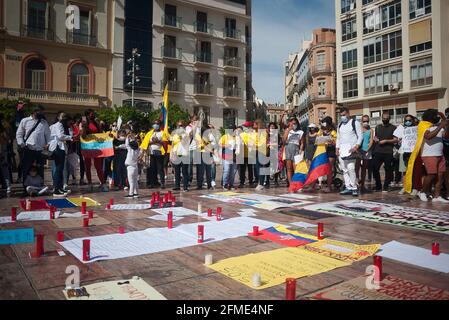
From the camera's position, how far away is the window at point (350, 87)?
139 ft

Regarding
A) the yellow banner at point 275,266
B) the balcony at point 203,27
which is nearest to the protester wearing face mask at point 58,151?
the yellow banner at point 275,266

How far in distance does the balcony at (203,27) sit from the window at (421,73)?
20.8 metres

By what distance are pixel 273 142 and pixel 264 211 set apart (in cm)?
483

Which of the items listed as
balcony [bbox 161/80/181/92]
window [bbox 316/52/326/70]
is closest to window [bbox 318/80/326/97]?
window [bbox 316/52/326/70]

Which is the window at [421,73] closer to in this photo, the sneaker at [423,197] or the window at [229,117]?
the window at [229,117]

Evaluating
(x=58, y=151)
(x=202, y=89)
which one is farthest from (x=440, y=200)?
(x=202, y=89)

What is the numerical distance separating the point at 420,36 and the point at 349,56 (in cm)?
912

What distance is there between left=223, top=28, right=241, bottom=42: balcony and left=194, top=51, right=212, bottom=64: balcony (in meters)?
3.06

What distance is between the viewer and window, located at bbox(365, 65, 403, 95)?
37.3m

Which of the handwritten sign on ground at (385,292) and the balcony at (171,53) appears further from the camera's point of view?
the balcony at (171,53)

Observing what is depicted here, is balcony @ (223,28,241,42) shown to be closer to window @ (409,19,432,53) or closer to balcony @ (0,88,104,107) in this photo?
balcony @ (0,88,104,107)

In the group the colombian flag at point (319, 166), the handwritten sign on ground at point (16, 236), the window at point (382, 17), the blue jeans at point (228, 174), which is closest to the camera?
the handwritten sign on ground at point (16, 236)

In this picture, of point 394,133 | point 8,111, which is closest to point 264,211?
point 394,133

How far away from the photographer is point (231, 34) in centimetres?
3994
